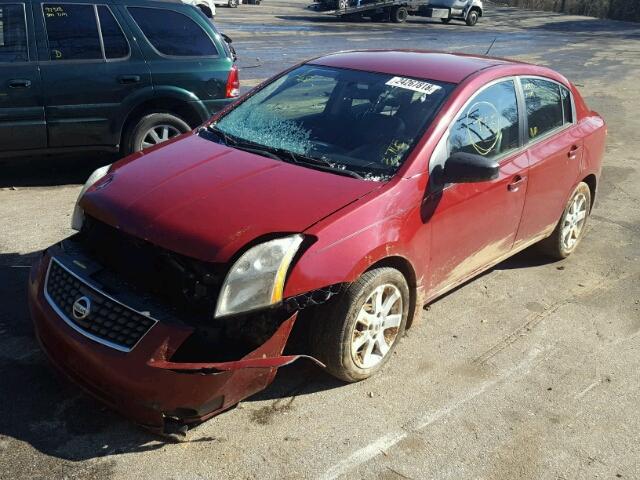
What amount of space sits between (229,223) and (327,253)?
499mm

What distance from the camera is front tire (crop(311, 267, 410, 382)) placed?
→ 11.6 ft

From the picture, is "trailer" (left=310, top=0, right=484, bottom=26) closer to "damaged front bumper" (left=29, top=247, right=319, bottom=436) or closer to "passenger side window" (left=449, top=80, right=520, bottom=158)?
"passenger side window" (left=449, top=80, right=520, bottom=158)

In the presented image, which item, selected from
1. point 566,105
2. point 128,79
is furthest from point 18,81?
point 566,105

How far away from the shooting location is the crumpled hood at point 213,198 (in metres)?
3.30

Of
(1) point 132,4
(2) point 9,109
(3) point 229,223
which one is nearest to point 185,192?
(3) point 229,223

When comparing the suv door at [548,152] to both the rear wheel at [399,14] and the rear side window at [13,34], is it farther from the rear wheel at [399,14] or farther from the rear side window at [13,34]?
the rear wheel at [399,14]

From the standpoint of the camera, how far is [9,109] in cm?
634

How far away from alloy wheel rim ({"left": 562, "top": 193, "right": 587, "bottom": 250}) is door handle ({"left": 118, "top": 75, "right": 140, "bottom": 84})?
4243 mm

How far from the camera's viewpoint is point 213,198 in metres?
3.56

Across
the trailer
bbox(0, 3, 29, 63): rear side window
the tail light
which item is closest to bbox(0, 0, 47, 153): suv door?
bbox(0, 3, 29, 63): rear side window

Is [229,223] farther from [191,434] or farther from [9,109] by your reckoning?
[9,109]

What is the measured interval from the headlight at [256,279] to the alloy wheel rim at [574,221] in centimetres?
319

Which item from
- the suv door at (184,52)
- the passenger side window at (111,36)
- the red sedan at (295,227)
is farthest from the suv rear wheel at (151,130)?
the red sedan at (295,227)

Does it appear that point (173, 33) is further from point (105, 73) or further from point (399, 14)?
point (399, 14)
